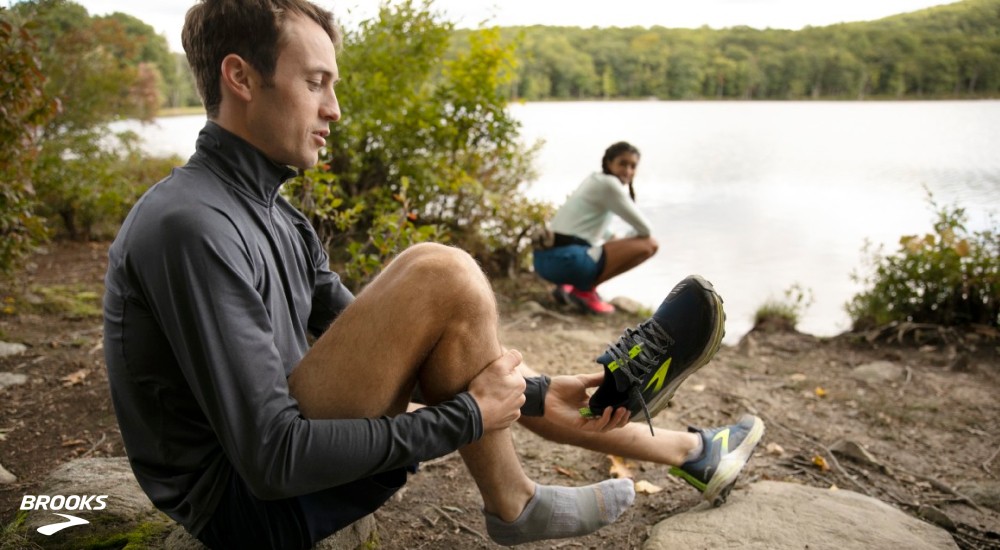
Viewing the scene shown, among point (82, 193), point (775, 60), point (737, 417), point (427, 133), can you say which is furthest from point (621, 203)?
point (775, 60)

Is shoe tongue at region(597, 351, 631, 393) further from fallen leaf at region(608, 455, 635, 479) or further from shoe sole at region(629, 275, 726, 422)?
fallen leaf at region(608, 455, 635, 479)

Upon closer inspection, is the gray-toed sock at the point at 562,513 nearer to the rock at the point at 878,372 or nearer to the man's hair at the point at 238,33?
the man's hair at the point at 238,33

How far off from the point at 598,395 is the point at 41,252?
19.2ft

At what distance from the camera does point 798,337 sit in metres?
4.84

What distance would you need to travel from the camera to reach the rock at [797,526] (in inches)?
79.5

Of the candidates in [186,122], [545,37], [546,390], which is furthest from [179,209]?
[186,122]

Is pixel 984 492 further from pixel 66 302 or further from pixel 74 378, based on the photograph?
pixel 66 302

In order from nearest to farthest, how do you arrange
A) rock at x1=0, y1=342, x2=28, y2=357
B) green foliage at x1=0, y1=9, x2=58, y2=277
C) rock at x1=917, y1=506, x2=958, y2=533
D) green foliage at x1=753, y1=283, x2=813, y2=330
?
1. rock at x1=917, y1=506, x2=958, y2=533
2. green foliage at x1=0, y1=9, x2=58, y2=277
3. rock at x1=0, y1=342, x2=28, y2=357
4. green foliage at x1=753, y1=283, x2=813, y2=330

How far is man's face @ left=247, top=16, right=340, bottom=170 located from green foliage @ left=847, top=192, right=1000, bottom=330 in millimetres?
4507

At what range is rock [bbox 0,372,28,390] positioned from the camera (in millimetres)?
3168

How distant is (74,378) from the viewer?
3270 mm

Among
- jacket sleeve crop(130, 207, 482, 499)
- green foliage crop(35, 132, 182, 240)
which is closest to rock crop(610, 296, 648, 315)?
jacket sleeve crop(130, 207, 482, 499)

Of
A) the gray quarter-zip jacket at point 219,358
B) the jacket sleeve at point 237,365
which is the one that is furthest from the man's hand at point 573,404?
the jacket sleeve at point 237,365

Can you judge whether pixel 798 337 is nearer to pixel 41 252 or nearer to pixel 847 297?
pixel 847 297
